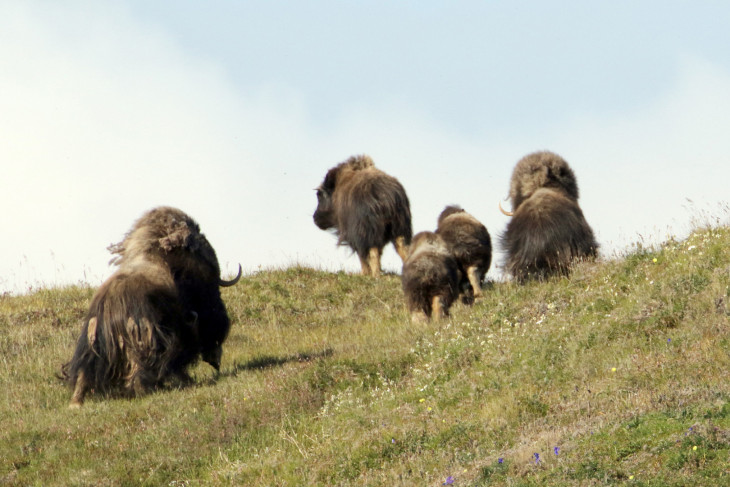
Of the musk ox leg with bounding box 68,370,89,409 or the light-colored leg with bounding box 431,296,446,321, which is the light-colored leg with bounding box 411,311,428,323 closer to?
the light-colored leg with bounding box 431,296,446,321

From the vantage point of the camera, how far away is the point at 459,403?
8477mm

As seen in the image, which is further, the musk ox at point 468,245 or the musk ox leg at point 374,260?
the musk ox leg at point 374,260

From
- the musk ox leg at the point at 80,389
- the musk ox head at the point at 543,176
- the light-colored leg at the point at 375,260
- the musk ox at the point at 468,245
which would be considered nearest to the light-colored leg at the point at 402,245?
A: the light-colored leg at the point at 375,260

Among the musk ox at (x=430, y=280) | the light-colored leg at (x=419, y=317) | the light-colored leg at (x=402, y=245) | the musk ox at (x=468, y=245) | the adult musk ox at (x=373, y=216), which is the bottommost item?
the light-colored leg at (x=419, y=317)

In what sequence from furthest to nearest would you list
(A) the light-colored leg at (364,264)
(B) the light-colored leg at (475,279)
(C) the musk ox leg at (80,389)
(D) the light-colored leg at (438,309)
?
(A) the light-colored leg at (364,264)
(B) the light-colored leg at (475,279)
(D) the light-colored leg at (438,309)
(C) the musk ox leg at (80,389)

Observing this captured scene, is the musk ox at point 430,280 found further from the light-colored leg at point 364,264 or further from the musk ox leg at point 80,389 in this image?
the light-colored leg at point 364,264

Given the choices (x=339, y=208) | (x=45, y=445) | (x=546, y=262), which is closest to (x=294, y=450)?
(x=45, y=445)

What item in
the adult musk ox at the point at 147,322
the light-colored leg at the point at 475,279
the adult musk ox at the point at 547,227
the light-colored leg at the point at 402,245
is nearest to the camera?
the adult musk ox at the point at 147,322

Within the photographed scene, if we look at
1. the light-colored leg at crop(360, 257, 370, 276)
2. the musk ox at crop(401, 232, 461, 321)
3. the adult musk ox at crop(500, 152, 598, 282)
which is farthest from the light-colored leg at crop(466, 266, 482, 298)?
the light-colored leg at crop(360, 257, 370, 276)

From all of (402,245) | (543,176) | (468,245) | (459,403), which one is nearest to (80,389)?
(459,403)

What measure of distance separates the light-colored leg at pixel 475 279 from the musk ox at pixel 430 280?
5.69 ft

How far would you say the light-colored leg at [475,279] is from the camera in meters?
14.4

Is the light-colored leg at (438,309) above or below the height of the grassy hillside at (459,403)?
above

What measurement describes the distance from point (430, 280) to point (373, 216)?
550cm
